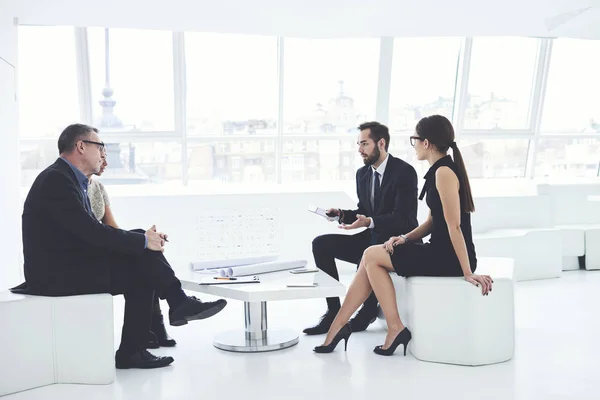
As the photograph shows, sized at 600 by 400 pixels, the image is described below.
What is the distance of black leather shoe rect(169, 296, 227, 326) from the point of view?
3.93 meters

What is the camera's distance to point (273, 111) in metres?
7.77

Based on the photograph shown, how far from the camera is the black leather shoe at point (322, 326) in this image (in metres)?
4.72

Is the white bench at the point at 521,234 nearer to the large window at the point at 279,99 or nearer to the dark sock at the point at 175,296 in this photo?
the large window at the point at 279,99

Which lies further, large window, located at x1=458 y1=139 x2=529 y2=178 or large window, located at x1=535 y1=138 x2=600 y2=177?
large window, located at x1=535 y1=138 x2=600 y2=177

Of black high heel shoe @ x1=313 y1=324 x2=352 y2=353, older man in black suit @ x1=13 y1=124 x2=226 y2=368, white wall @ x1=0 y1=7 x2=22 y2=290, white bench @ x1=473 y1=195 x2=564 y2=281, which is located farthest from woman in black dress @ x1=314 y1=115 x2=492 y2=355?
white bench @ x1=473 y1=195 x2=564 y2=281

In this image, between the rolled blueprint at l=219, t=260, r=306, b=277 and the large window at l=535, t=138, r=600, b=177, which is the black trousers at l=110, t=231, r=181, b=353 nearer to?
the rolled blueprint at l=219, t=260, r=306, b=277

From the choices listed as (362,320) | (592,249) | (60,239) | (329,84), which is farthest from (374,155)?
(592,249)

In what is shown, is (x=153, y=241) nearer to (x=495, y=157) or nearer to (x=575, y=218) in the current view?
(x=575, y=218)

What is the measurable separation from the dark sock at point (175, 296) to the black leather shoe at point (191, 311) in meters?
0.03

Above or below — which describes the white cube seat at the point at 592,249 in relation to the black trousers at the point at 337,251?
below

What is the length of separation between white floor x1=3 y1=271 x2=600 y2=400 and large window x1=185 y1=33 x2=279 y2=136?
10.3 feet

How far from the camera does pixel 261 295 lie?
12.7ft

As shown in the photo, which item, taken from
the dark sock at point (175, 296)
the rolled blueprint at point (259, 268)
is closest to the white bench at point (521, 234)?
the rolled blueprint at point (259, 268)

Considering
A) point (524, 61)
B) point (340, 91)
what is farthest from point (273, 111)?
point (524, 61)
